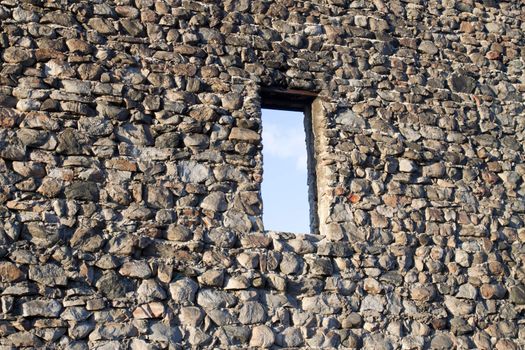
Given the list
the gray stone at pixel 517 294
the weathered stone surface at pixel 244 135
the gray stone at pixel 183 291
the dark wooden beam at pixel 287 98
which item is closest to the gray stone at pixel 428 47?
the dark wooden beam at pixel 287 98

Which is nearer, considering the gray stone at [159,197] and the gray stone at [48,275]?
the gray stone at [48,275]

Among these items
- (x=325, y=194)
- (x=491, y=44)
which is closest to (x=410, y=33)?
(x=491, y=44)

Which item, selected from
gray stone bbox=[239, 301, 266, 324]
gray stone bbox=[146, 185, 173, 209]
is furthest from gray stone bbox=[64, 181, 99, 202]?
gray stone bbox=[239, 301, 266, 324]

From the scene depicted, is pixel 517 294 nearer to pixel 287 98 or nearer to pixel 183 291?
pixel 287 98

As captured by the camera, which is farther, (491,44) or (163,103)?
(491,44)

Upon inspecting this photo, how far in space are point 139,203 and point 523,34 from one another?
4.12 m

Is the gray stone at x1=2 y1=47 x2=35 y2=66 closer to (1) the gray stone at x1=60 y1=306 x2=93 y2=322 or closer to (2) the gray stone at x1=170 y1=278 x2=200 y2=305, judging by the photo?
(1) the gray stone at x1=60 y1=306 x2=93 y2=322

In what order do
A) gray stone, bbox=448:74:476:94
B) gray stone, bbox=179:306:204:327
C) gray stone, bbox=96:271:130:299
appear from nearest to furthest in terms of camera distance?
gray stone, bbox=96:271:130:299 → gray stone, bbox=179:306:204:327 → gray stone, bbox=448:74:476:94

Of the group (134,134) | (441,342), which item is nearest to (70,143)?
(134,134)

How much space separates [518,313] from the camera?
5.60m

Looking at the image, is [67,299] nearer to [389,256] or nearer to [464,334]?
[389,256]

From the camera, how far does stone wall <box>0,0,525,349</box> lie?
15.2ft

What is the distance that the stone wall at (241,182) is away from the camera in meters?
4.64

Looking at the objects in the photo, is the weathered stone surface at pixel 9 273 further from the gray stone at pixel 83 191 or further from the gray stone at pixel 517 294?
the gray stone at pixel 517 294
